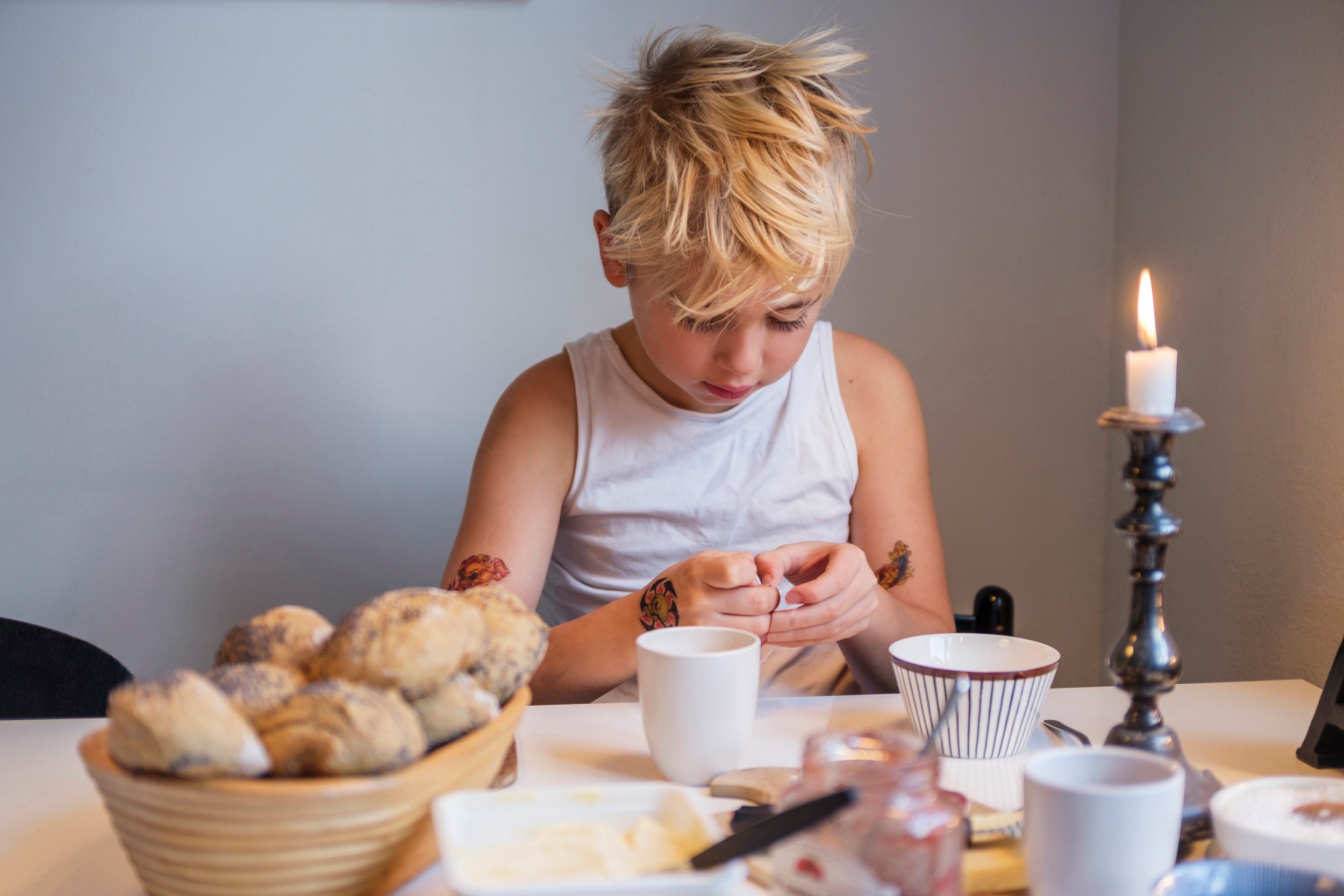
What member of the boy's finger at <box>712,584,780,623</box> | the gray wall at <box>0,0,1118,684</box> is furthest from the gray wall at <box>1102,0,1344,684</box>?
the boy's finger at <box>712,584,780,623</box>

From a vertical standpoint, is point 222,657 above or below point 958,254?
below

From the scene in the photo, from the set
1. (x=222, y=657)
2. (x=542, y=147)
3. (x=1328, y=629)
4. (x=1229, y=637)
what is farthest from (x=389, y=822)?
(x=542, y=147)

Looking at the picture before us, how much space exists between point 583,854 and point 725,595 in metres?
0.41

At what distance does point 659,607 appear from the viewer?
3.32 feet

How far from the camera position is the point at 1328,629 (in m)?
1.17

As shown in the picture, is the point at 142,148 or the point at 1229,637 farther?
the point at 142,148

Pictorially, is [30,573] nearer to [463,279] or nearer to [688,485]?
[463,279]

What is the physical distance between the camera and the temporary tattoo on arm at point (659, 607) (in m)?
0.98

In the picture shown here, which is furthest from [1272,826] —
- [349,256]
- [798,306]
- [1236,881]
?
[349,256]

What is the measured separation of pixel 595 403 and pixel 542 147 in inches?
23.1

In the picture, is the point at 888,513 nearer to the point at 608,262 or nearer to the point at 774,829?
the point at 608,262

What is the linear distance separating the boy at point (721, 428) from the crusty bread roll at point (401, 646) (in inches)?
14.4

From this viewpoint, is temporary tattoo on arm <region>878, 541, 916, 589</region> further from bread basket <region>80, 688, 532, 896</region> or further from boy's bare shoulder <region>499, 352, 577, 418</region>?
bread basket <region>80, 688, 532, 896</region>

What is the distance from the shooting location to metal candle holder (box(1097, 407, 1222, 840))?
64cm
